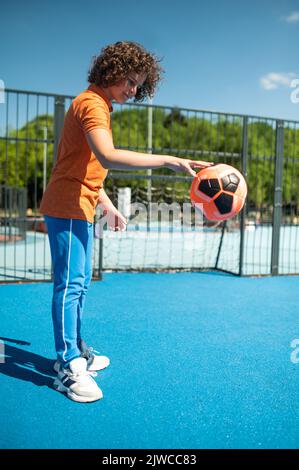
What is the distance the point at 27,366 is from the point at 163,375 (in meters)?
1.10

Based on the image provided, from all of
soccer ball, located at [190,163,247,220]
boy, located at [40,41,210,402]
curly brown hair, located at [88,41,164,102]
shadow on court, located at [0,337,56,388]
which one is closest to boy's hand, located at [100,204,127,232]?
boy, located at [40,41,210,402]

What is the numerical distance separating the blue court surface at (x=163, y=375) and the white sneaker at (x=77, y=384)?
6cm

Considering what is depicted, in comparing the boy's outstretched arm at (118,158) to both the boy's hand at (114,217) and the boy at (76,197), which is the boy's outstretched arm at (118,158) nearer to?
the boy at (76,197)

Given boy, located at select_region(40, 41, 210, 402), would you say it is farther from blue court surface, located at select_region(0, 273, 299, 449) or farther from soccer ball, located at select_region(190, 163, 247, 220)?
soccer ball, located at select_region(190, 163, 247, 220)

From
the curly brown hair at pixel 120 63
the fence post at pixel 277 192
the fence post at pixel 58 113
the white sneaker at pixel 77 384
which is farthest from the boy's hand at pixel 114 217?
the fence post at pixel 277 192

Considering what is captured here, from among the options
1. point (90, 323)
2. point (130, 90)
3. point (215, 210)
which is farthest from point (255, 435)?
point (90, 323)

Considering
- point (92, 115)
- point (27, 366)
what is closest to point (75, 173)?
point (92, 115)

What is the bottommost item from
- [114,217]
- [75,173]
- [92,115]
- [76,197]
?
[114,217]

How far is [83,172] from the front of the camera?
2963 mm

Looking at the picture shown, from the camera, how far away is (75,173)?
2.95 metres

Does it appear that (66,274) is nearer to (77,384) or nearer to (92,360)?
(77,384)

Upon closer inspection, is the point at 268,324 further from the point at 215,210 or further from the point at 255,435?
the point at 255,435

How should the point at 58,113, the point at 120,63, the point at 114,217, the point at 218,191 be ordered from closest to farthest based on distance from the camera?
the point at 120,63
the point at 218,191
the point at 114,217
the point at 58,113

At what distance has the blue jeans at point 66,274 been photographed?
296 cm
